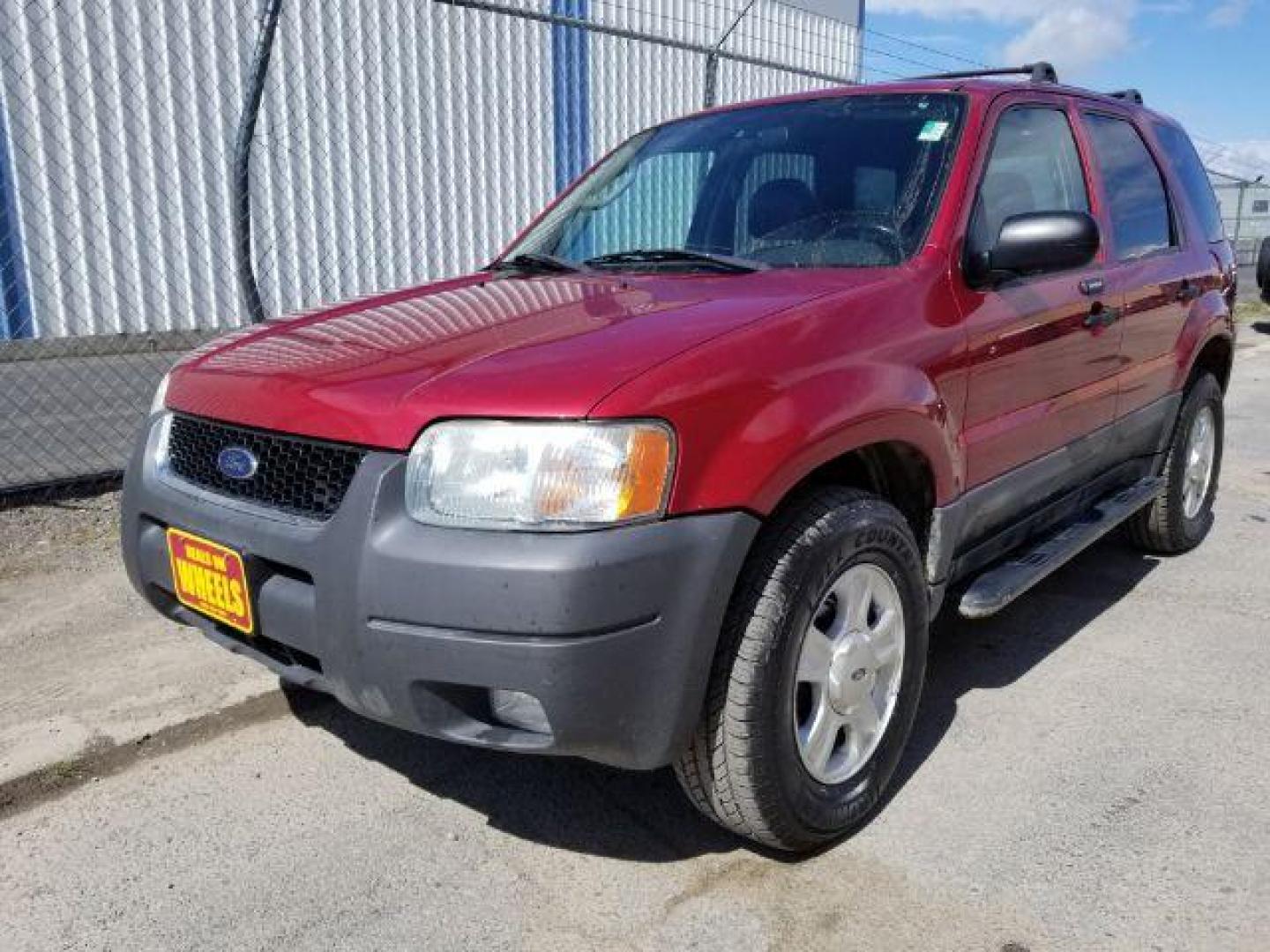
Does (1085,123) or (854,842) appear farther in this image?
(1085,123)

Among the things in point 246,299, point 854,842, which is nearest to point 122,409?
point 246,299

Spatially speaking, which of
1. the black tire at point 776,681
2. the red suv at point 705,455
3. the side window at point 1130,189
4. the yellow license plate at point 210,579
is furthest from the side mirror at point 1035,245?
the yellow license plate at point 210,579

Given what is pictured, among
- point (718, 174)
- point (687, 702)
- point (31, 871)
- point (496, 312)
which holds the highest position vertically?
point (718, 174)

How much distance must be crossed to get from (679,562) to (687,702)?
11.6 inches

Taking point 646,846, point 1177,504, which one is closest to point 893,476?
point 646,846

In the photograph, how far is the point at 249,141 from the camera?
4734mm

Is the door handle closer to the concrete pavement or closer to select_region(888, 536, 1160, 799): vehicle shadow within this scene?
select_region(888, 536, 1160, 799): vehicle shadow

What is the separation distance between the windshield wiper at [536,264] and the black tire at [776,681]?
1.20 meters

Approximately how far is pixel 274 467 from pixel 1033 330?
2.13 m

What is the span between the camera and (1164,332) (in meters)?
4.01

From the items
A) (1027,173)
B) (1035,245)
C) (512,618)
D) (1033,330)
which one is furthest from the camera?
(1027,173)

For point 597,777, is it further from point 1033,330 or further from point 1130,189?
point 1130,189

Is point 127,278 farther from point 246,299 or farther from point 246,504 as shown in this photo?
point 246,504

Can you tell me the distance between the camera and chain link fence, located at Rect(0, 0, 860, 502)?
7.70m
